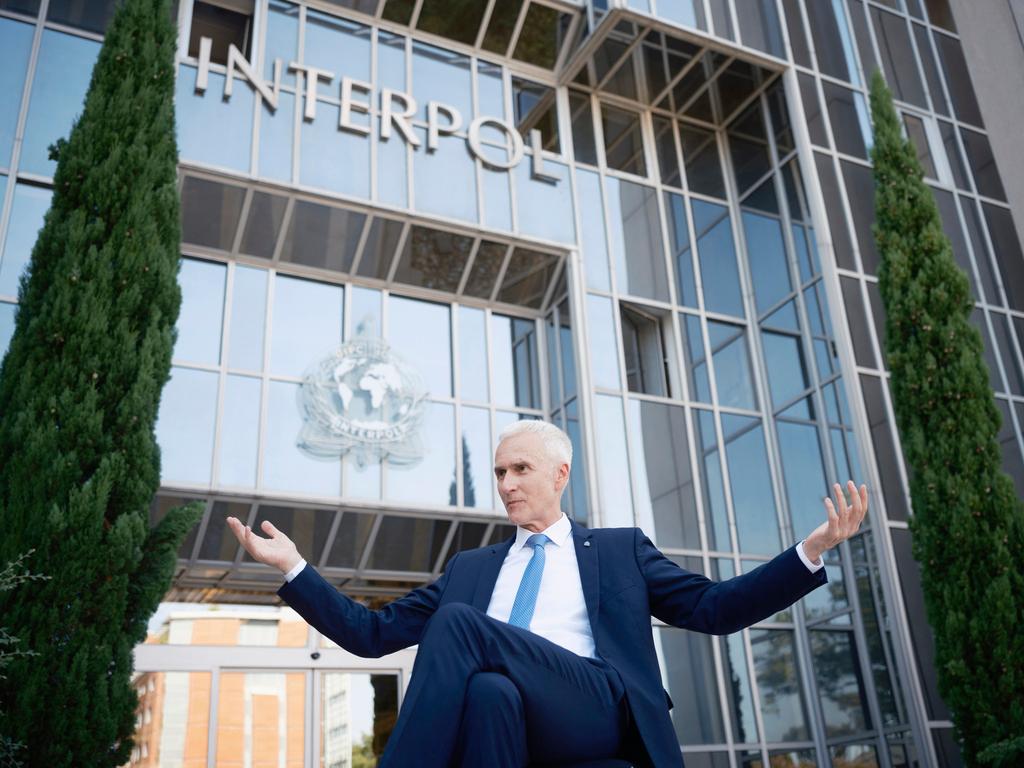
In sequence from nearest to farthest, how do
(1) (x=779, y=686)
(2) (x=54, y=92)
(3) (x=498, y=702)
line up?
(3) (x=498, y=702) < (2) (x=54, y=92) < (1) (x=779, y=686)

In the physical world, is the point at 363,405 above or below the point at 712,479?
above

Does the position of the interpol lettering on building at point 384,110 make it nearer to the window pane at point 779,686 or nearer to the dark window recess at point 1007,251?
the dark window recess at point 1007,251

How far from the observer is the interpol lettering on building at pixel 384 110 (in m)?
8.57

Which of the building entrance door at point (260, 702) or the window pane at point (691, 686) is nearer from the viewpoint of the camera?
the building entrance door at point (260, 702)

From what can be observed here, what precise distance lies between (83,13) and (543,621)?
7.94 meters

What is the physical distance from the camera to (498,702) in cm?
191

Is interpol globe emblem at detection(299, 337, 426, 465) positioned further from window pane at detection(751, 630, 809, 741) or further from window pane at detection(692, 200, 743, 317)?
window pane at detection(751, 630, 809, 741)

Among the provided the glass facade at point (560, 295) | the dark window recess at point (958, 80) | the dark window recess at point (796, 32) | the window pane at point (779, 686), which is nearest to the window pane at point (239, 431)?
the glass facade at point (560, 295)

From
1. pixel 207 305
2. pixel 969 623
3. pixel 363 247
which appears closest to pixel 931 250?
pixel 969 623

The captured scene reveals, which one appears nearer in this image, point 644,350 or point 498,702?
point 498,702

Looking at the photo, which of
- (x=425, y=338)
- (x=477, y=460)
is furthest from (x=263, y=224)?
(x=477, y=460)

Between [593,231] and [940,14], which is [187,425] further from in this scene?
[940,14]

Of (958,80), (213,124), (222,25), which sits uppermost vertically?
(958,80)

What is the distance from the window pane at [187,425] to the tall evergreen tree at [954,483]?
5.76 metres
